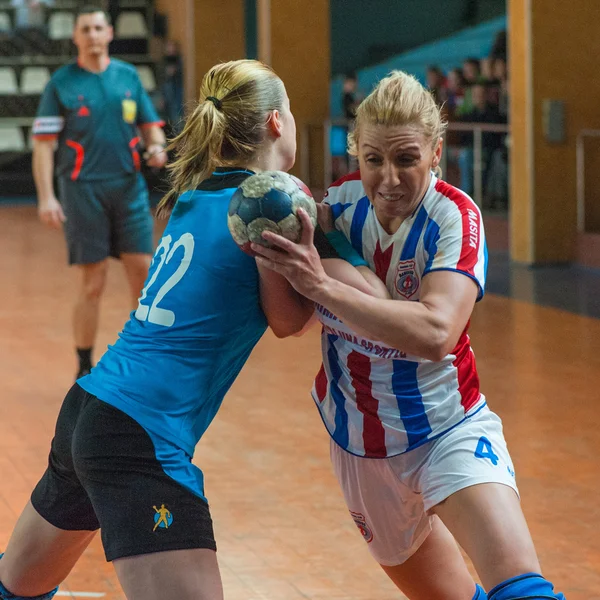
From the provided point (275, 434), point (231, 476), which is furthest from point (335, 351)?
point (275, 434)

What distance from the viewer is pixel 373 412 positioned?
2.86 metres

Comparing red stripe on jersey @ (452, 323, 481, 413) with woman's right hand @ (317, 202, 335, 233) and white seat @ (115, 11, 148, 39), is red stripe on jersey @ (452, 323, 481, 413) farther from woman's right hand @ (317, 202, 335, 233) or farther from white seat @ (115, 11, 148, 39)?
white seat @ (115, 11, 148, 39)

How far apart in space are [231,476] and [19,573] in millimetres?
2375

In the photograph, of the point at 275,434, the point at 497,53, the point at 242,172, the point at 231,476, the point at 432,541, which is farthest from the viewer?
the point at 497,53

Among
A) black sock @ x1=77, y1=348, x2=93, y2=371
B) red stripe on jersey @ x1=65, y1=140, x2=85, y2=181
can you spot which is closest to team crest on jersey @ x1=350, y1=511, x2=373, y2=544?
black sock @ x1=77, y1=348, x2=93, y2=371

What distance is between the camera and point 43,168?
6.91 metres

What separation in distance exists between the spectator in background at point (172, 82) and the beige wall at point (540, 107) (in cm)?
995

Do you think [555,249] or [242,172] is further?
[555,249]

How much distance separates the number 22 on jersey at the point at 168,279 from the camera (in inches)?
99.2

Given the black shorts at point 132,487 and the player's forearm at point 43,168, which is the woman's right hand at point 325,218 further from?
the player's forearm at point 43,168

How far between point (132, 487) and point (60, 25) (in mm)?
20941

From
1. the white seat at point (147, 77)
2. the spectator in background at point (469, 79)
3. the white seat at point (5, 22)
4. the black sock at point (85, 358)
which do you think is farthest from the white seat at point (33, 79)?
the black sock at point (85, 358)

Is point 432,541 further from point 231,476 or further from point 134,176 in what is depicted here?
point 134,176

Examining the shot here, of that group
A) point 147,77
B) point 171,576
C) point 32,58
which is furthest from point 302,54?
point 171,576
